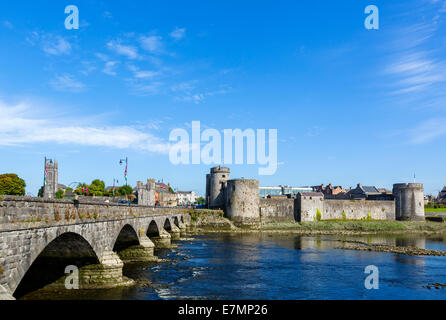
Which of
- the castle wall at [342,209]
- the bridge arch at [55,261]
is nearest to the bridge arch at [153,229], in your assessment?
the bridge arch at [55,261]

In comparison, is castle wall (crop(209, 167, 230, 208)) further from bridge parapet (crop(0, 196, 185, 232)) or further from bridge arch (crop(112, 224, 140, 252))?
bridge parapet (crop(0, 196, 185, 232))

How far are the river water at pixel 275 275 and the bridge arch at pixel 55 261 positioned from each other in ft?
4.47

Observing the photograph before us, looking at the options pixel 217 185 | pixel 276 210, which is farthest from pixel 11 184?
pixel 276 210

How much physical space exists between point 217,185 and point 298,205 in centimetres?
1813

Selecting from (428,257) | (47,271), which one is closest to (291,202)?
(428,257)

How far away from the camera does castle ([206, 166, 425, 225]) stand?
2953 inches

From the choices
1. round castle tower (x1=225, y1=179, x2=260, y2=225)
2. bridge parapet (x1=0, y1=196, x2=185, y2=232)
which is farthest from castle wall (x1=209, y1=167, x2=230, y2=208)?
bridge parapet (x1=0, y1=196, x2=185, y2=232)

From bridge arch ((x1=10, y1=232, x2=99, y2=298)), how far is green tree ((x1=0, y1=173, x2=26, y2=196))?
58294 millimetres

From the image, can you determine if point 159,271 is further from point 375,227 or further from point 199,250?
point 375,227

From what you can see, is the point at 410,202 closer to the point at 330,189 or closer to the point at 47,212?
the point at 330,189

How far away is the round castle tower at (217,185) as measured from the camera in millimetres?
81125

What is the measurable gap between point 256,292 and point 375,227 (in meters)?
62.2

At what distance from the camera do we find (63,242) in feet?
65.2

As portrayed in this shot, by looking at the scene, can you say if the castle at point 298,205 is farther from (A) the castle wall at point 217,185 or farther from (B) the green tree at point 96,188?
(B) the green tree at point 96,188
